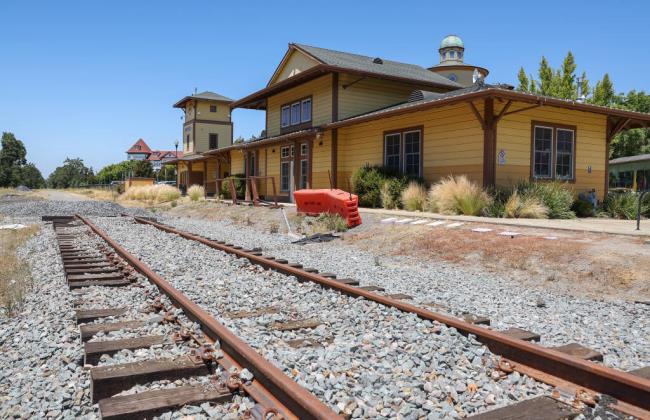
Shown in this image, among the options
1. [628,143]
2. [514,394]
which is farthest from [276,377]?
[628,143]

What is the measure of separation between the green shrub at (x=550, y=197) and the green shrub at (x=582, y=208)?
133 centimetres

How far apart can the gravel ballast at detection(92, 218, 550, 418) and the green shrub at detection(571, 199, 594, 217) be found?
40.1 feet

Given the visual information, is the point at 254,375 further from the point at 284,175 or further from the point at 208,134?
the point at 208,134

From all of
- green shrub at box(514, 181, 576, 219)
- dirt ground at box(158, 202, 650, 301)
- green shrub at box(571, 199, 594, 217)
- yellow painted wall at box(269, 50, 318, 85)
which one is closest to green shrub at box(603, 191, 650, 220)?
green shrub at box(571, 199, 594, 217)

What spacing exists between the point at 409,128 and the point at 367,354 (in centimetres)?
1462

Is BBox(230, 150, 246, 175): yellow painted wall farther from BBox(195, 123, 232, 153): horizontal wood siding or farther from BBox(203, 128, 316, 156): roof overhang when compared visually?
BBox(195, 123, 232, 153): horizontal wood siding

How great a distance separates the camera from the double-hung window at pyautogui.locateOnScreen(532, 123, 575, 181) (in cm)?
1612

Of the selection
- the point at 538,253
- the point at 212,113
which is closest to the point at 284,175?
the point at 538,253

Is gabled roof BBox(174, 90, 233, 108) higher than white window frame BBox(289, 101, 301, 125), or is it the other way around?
gabled roof BBox(174, 90, 233, 108)

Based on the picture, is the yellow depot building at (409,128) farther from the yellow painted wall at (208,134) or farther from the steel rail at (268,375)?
the yellow painted wall at (208,134)

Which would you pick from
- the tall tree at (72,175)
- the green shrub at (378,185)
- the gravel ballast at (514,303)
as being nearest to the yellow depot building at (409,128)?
the green shrub at (378,185)

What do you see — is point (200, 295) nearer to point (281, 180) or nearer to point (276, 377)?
point (276, 377)

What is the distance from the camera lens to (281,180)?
2573 centimetres

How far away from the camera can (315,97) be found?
78.3ft
